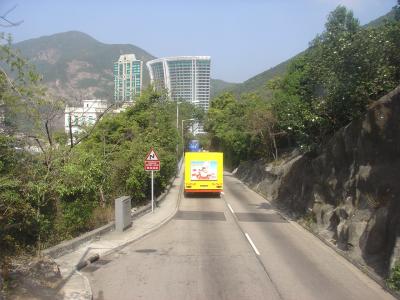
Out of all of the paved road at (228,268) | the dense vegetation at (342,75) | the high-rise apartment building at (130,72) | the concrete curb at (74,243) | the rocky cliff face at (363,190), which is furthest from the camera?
the high-rise apartment building at (130,72)

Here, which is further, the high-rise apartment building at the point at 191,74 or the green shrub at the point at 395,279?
the high-rise apartment building at the point at 191,74

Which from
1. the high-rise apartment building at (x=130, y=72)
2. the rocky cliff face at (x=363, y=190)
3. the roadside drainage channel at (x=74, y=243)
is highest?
the high-rise apartment building at (x=130, y=72)

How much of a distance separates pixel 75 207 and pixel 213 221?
7.27m

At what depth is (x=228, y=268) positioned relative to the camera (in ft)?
41.9

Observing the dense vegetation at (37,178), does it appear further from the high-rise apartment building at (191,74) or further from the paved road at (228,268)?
the high-rise apartment building at (191,74)

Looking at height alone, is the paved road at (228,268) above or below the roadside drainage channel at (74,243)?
below

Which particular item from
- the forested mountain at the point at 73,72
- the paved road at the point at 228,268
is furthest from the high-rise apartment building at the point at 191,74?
the paved road at the point at 228,268

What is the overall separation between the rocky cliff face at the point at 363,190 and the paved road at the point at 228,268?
714 mm

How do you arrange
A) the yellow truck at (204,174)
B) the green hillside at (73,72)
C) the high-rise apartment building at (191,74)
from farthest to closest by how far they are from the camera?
the high-rise apartment building at (191,74) < the yellow truck at (204,174) < the green hillside at (73,72)

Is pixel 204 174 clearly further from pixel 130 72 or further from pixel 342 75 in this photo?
pixel 342 75

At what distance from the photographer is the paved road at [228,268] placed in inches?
419

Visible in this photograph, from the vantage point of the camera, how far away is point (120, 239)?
54.9ft

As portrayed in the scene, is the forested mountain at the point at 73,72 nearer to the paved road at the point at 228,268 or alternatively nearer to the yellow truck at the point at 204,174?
the paved road at the point at 228,268

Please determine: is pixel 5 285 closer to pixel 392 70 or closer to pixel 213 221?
pixel 213 221
